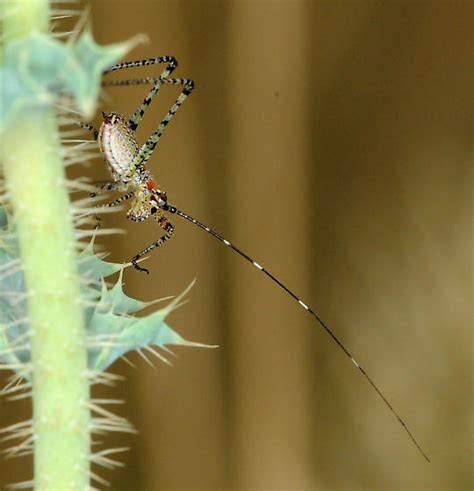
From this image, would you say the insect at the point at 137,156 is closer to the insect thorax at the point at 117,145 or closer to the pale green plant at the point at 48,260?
the insect thorax at the point at 117,145

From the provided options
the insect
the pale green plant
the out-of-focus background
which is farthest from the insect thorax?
the out-of-focus background

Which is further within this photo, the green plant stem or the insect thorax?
the insect thorax

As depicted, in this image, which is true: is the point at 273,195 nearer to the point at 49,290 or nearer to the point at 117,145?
the point at 117,145

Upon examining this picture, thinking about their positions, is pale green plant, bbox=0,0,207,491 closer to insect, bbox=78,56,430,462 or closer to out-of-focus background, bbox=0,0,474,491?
insect, bbox=78,56,430,462

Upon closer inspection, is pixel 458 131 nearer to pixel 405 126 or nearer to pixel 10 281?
pixel 405 126

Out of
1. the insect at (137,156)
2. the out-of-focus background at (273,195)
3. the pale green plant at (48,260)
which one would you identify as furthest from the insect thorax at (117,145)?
the out-of-focus background at (273,195)

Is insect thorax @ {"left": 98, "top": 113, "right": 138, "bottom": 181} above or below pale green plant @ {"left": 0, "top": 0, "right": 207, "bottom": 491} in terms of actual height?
above

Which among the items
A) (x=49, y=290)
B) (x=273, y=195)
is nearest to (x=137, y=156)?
(x=49, y=290)
